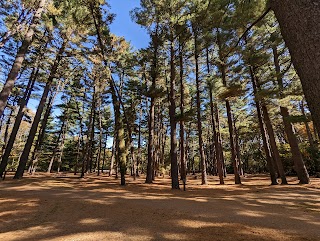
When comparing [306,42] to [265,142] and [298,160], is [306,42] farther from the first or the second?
[298,160]

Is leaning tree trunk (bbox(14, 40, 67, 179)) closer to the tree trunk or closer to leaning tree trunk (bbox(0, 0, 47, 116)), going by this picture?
leaning tree trunk (bbox(0, 0, 47, 116))

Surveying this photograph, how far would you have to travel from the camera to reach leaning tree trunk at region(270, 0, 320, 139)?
5.28 ft

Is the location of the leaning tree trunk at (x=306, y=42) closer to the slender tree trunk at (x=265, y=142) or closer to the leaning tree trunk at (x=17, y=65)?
the leaning tree trunk at (x=17, y=65)

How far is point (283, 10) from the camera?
1.87m

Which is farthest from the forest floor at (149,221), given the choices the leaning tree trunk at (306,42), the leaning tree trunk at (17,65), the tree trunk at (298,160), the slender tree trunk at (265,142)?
the slender tree trunk at (265,142)

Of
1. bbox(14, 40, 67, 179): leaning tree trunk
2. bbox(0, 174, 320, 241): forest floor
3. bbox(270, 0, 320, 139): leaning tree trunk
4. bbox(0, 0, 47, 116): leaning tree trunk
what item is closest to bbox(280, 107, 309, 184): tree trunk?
bbox(0, 174, 320, 241): forest floor

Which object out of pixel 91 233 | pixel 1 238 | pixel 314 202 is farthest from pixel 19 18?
pixel 314 202

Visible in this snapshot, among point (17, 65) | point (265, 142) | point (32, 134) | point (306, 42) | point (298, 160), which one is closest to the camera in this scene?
point (306, 42)

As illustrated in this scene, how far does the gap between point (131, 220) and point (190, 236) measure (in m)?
1.64

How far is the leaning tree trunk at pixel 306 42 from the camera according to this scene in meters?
1.61

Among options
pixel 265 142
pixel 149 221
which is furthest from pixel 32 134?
pixel 265 142

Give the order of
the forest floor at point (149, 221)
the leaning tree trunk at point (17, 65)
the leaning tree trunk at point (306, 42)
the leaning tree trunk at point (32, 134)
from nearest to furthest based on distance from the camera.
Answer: the leaning tree trunk at point (306, 42), the forest floor at point (149, 221), the leaning tree trunk at point (17, 65), the leaning tree trunk at point (32, 134)

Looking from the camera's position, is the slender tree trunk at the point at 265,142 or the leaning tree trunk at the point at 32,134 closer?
the slender tree trunk at the point at 265,142

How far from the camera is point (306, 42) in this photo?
1.67 metres
